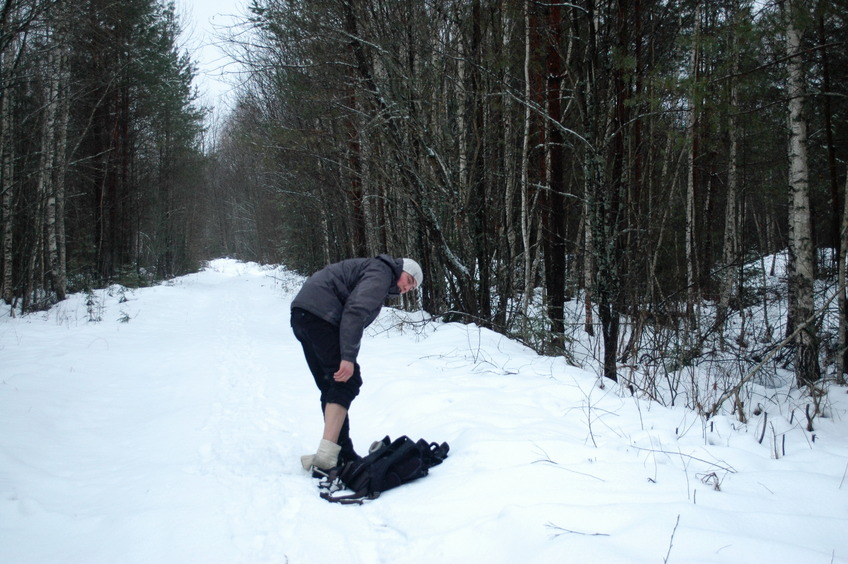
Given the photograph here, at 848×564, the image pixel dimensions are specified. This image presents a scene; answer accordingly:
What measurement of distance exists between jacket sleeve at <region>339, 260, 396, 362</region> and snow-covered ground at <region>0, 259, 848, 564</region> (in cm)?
104

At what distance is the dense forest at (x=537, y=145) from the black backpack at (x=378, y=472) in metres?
2.69

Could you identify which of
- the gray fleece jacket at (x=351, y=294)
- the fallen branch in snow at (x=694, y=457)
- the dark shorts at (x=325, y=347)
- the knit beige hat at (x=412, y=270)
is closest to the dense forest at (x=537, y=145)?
the fallen branch in snow at (x=694, y=457)

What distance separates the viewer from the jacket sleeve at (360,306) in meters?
3.39

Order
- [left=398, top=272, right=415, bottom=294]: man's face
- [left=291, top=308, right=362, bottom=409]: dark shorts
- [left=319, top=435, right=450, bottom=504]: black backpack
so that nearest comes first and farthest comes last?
[left=319, top=435, right=450, bottom=504]: black backpack < [left=291, top=308, right=362, bottom=409]: dark shorts < [left=398, top=272, right=415, bottom=294]: man's face

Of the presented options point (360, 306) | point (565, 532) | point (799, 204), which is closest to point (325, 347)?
point (360, 306)

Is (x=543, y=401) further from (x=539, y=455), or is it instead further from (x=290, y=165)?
(x=290, y=165)

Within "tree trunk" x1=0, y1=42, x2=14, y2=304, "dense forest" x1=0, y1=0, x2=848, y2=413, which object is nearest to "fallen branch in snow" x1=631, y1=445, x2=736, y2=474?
"dense forest" x1=0, y1=0, x2=848, y2=413

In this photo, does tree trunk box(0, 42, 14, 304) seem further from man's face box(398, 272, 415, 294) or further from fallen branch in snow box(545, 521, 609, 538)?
fallen branch in snow box(545, 521, 609, 538)

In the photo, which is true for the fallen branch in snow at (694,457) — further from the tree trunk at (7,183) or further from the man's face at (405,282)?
the tree trunk at (7,183)

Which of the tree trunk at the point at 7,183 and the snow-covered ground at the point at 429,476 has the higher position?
the tree trunk at the point at 7,183

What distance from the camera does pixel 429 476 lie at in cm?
346

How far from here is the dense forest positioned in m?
6.64

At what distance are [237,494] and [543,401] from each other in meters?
2.87

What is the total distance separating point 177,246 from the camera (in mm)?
29875
